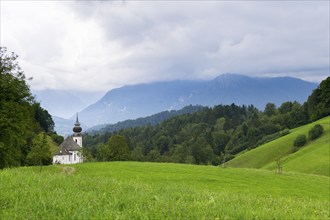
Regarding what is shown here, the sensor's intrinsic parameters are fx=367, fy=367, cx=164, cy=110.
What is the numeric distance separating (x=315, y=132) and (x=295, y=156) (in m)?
19.7

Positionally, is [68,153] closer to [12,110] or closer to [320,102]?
A: [12,110]

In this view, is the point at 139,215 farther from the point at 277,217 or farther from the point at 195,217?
the point at 277,217

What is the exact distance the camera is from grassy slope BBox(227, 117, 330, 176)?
Result: 97.2m

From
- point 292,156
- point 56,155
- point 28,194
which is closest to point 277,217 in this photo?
point 28,194

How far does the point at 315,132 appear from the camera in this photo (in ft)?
410

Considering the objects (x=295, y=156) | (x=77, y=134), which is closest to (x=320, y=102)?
(x=295, y=156)

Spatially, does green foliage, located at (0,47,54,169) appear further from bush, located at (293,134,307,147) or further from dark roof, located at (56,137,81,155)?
bush, located at (293,134,307,147)

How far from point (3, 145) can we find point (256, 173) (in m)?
33.1

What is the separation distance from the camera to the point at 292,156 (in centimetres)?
11131

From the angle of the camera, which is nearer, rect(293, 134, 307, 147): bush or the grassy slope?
the grassy slope

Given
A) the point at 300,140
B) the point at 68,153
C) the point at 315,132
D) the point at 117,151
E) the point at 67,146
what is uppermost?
the point at 315,132

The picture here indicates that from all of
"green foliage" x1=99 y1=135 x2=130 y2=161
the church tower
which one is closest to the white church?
the church tower

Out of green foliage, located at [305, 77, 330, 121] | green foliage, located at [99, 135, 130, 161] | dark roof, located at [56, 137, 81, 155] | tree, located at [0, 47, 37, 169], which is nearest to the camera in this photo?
tree, located at [0, 47, 37, 169]

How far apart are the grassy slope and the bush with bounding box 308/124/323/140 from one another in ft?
6.29
